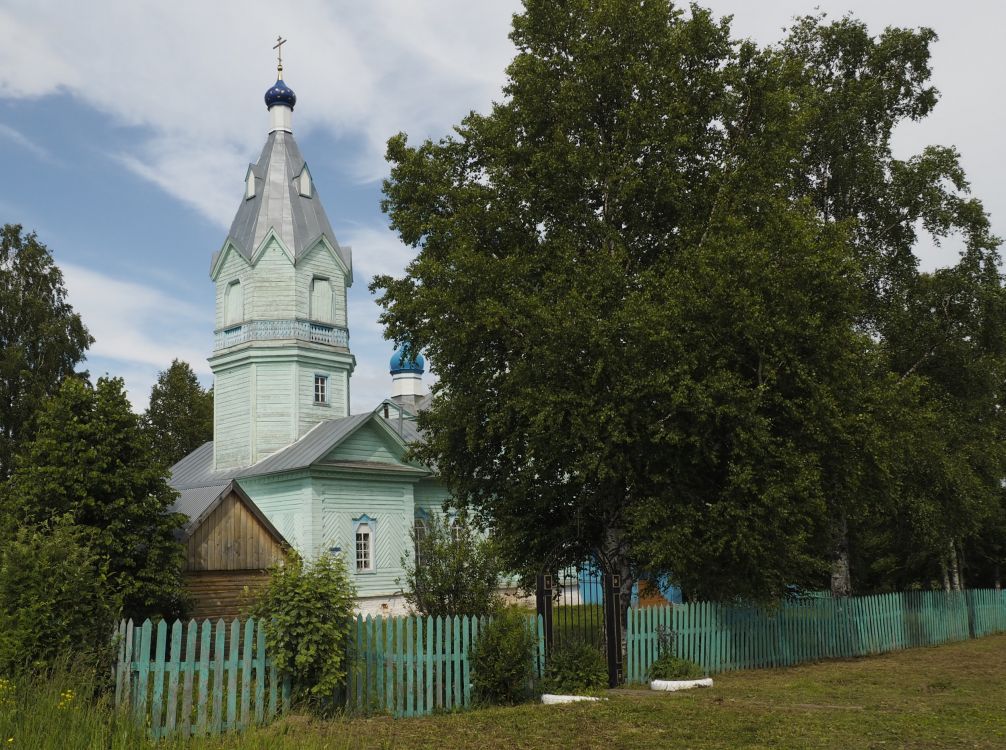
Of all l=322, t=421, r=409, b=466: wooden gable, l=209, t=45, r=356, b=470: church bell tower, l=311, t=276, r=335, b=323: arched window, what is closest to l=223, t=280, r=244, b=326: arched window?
l=209, t=45, r=356, b=470: church bell tower

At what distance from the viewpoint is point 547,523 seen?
1823 cm

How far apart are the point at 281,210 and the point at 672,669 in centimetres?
2428

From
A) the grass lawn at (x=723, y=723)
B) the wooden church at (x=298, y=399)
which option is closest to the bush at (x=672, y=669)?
the grass lawn at (x=723, y=723)

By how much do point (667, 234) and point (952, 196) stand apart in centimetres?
916

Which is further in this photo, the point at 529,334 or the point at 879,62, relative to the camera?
the point at 879,62

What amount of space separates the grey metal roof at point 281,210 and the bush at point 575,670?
2252 centimetres

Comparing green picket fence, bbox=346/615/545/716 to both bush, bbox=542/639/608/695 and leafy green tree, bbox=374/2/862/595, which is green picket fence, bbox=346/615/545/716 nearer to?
bush, bbox=542/639/608/695

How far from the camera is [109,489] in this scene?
15.4 meters

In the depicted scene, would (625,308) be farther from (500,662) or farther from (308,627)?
(308,627)

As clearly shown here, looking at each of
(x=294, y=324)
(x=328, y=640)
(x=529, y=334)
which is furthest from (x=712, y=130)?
(x=294, y=324)

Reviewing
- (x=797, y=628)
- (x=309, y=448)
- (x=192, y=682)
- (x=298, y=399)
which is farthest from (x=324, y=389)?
(x=192, y=682)

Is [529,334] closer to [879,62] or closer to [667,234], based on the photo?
[667,234]

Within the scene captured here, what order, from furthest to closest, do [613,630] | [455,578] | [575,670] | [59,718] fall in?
[455,578], [613,630], [575,670], [59,718]

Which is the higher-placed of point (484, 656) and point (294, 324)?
point (294, 324)
